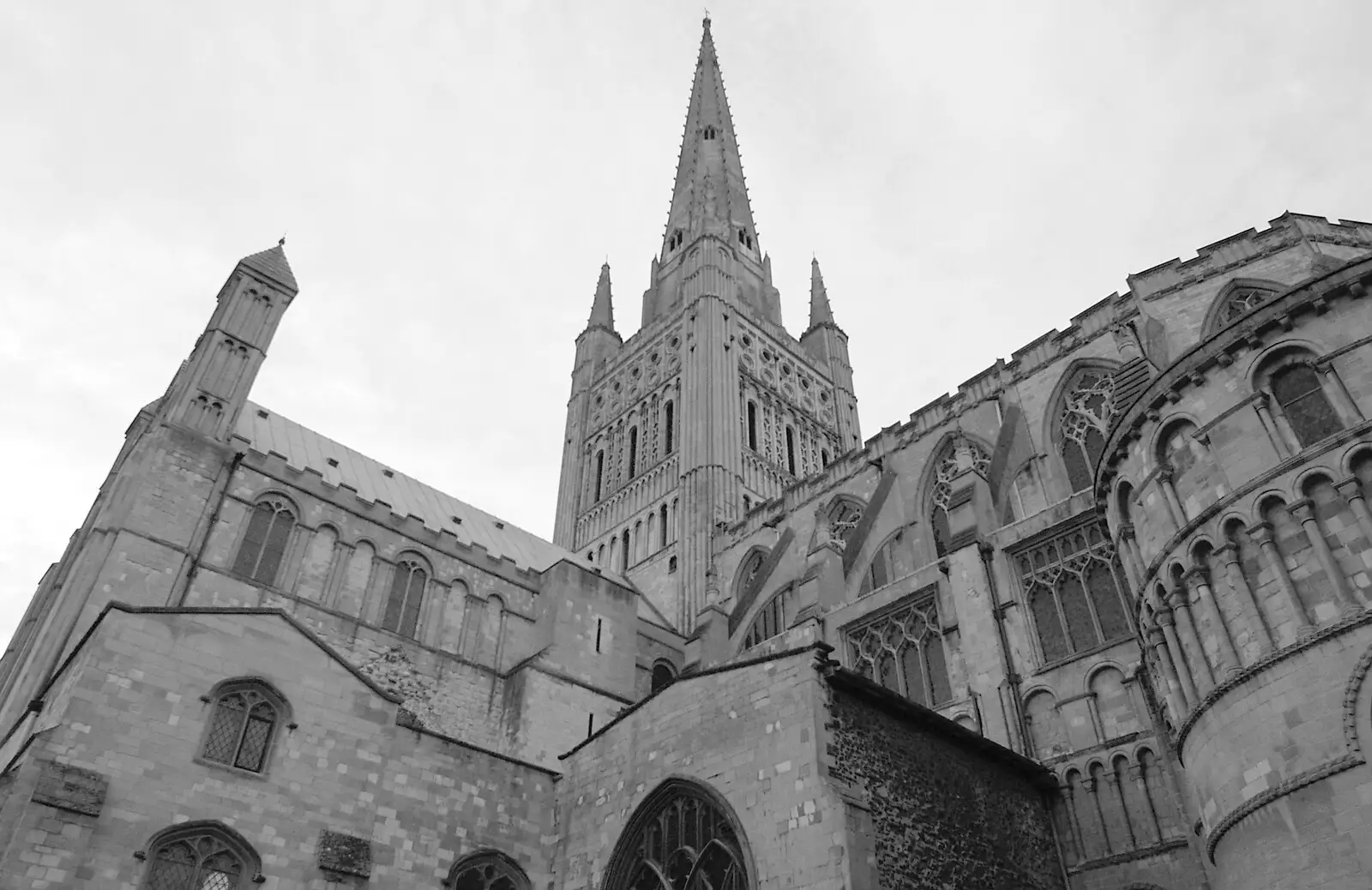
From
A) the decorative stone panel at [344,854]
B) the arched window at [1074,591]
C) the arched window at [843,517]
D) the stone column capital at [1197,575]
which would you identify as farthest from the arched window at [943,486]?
the decorative stone panel at [344,854]

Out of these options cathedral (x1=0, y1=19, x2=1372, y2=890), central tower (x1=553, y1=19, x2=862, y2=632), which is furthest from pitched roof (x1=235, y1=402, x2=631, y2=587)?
central tower (x1=553, y1=19, x2=862, y2=632)

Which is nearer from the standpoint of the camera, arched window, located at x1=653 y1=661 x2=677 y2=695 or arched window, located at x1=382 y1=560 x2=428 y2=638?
arched window, located at x1=382 y1=560 x2=428 y2=638

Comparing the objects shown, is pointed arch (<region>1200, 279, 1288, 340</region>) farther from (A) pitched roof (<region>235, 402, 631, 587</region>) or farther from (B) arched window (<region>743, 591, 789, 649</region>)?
(A) pitched roof (<region>235, 402, 631, 587</region>)

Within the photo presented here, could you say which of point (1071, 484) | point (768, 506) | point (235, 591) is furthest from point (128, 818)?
point (768, 506)

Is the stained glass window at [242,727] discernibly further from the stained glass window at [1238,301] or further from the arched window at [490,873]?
the stained glass window at [1238,301]

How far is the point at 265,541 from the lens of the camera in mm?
24000

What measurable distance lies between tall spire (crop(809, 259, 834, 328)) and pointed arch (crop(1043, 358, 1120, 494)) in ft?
96.0

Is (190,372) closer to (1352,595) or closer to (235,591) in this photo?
(235,591)

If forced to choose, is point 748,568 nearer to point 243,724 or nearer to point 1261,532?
point 243,724

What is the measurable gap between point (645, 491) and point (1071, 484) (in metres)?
21.7

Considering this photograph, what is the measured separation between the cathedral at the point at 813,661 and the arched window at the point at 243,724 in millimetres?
50

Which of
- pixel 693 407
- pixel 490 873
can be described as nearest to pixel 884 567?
pixel 490 873

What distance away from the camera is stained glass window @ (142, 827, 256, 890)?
46.3ft

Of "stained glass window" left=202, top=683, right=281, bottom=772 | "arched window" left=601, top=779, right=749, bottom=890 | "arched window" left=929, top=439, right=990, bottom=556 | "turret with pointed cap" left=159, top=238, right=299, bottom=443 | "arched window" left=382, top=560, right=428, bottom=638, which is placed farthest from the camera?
"arched window" left=929, top=439, right=990, bottom=556
